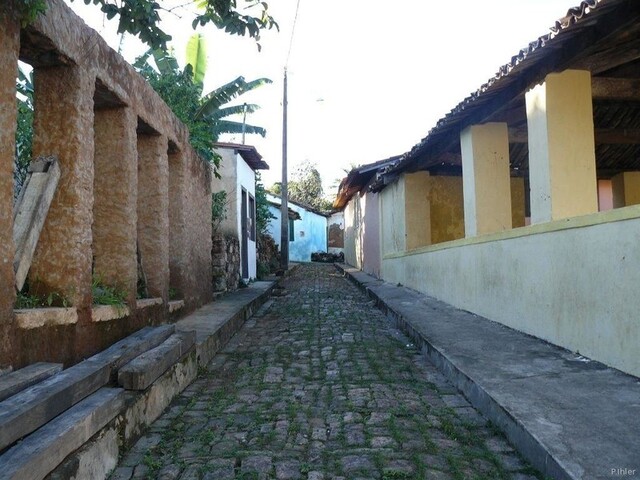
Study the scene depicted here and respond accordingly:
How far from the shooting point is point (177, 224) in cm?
725

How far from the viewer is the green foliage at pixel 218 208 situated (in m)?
11.1

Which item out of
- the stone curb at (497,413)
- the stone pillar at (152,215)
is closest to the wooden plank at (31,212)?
the stone pillar at (152,215)

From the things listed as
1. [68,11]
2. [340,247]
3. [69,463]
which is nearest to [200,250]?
[68,11]

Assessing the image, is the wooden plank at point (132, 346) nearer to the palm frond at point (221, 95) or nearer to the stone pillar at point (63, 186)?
the stone pillar at point (63, 186)

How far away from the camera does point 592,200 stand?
210 inches

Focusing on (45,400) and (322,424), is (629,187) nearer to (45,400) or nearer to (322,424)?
(322,424)

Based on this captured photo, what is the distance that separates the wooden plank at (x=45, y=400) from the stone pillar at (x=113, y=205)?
1797mm

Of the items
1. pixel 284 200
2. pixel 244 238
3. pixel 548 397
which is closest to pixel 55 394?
pixel 548 397

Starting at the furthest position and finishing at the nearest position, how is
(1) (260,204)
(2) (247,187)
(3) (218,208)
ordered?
(1) (260,204) < (2) (247,187) < (3) (218,208)

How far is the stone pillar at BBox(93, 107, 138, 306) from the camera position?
504 centimetres

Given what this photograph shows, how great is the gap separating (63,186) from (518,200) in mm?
9955

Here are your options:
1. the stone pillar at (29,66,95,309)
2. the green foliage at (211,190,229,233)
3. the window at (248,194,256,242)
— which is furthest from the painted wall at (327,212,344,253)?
the stone pillar at (29,66,95,309)

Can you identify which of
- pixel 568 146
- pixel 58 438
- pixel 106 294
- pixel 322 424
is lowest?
pixel 322 424

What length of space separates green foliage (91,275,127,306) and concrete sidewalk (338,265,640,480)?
9.79ft
